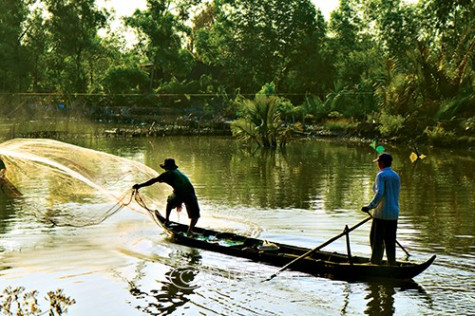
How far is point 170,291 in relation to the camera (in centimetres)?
1140

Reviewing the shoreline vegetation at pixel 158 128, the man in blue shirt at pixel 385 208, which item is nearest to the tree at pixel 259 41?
the shoreline vegetation at pixel 158 128

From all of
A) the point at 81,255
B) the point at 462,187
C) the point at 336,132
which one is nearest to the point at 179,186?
the point at 81,255

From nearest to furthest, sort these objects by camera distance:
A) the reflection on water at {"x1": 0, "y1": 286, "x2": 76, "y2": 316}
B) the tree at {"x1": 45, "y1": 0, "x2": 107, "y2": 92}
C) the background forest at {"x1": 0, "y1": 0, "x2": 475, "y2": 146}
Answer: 1. the reflection on water at {"x1": 0, "y1": 286, "x2": 76, "y2": 316}
2. the background forest at {"x1": 0, "y1": 0, "x2": 475, "y2": 146}
3. the tree at {"x1": 45, "y1": 0, "x2": 107, "y2": 92}

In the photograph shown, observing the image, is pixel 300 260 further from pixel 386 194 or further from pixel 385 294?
pixel 386 194

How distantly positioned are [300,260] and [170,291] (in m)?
2.33

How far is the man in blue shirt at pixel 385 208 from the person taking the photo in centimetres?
1120

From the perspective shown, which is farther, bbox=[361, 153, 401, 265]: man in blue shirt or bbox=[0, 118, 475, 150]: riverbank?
bbox=[0, 118, 475, 150]: riverbank

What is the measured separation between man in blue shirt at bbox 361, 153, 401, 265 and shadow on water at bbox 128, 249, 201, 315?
3.11 m

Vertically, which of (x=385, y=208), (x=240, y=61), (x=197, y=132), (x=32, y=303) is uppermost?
(x=240, y=61)

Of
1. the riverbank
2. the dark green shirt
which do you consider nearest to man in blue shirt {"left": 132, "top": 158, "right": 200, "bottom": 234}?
the dark green shirt

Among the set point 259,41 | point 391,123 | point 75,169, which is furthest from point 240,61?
point 75,169

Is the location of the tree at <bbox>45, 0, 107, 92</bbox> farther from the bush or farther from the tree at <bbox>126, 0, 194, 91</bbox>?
the bush

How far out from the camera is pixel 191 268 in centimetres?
1272

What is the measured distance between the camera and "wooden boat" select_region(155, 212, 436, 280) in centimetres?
1127
